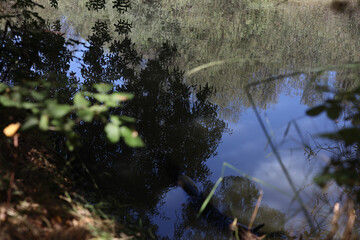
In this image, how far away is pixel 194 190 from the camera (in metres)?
2.61

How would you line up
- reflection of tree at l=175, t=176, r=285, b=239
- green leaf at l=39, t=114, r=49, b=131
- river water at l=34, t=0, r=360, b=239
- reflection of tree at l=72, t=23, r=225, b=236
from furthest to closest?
reflection of tree at l=72, t=23, r=225, b=236 → river water at l=34, t=0, r=360, b=239 → reflection of tree at l=175, t=176, r=285, b=239 → green leaf at l=39, t=114, r=49, b=131

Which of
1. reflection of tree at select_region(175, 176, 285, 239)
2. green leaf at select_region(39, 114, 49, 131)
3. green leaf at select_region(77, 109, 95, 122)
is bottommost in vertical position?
green leaf at select_region(39, 114, 49, 131)

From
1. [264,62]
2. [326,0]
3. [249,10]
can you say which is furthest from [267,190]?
[326,0]

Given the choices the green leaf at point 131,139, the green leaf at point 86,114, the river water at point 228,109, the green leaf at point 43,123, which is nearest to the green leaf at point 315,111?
the river water at point 228,109

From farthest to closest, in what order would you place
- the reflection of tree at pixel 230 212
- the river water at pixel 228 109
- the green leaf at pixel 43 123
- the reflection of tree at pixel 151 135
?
the reflection of tree at pixel 151 135
the river water at pixel 228 109
the reflection of tree at pixel 230 212
the green leaf at pixel 43 123

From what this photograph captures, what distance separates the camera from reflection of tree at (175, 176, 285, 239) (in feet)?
7.29

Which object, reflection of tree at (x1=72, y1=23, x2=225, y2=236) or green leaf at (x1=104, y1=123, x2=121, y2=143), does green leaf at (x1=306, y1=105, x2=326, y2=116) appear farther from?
reflection of tree at (x1=72, y1=23, x2=225, y2=236)

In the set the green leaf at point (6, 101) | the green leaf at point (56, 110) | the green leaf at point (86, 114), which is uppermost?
the green leaf at point (86, 114)

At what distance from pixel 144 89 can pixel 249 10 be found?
538 centimetres

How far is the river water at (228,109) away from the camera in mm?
2432

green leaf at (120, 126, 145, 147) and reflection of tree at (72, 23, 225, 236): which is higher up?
reflection of tree at (72, 23, 225, 236)

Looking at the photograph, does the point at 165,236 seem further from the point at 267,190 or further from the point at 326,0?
the point at 326,0

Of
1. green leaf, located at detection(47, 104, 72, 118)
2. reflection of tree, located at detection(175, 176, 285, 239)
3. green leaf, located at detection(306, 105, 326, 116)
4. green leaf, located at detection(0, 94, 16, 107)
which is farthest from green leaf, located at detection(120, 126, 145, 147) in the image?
reflection of tree, located at detection(175, 176, 285, 239)

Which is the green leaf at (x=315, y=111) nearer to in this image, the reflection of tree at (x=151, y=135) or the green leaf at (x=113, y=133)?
the green leaf at (x=113, y=133)
